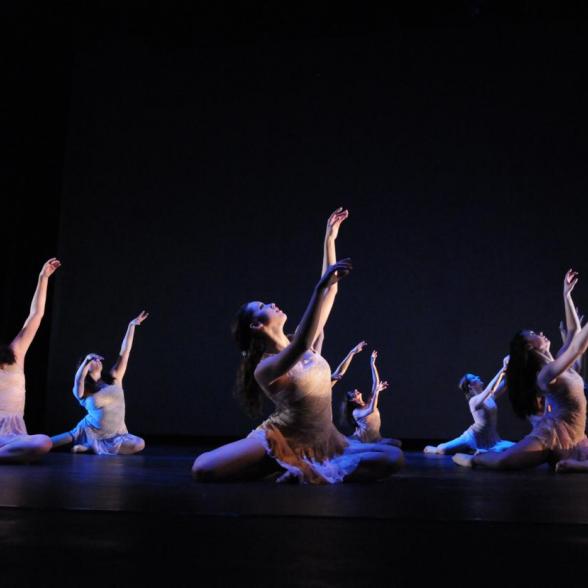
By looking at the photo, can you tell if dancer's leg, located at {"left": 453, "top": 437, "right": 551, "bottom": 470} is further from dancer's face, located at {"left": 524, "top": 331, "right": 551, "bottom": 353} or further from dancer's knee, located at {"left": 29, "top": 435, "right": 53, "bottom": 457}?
dancer's knee, located at {"left": 29, "top": 435, "right": 53, "bottom": 457}

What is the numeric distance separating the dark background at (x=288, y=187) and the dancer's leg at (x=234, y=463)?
12.1 feet

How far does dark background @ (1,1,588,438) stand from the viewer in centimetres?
667

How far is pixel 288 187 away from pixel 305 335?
4.64 m

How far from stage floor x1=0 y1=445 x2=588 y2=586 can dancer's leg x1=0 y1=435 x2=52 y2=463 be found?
4.14ft

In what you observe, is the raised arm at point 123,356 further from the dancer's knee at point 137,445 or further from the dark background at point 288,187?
the dark background at point 288,187

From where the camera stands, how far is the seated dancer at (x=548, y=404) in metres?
3.84

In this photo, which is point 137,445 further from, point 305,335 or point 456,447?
point 305,335

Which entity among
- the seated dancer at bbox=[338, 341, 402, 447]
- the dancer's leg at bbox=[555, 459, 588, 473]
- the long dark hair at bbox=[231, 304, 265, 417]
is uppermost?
the long dark hair at bbox=[231, 304, 265, 417]

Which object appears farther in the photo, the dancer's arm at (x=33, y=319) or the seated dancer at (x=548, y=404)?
the dancer's arm at (x=33, y=319)

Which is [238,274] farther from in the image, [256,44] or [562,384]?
[562,384]

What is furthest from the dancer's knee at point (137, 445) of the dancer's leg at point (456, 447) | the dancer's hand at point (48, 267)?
the dancer's leg at point (456, 447)

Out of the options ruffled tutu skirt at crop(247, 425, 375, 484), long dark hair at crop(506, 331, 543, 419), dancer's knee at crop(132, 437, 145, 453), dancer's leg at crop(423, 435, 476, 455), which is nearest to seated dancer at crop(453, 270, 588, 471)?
long dark hair at crop(506, 331, 543, 419)

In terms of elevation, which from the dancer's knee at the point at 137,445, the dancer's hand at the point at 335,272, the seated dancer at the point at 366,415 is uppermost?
the dancer's hand at the point at 335,272

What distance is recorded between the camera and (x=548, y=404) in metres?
4.04
